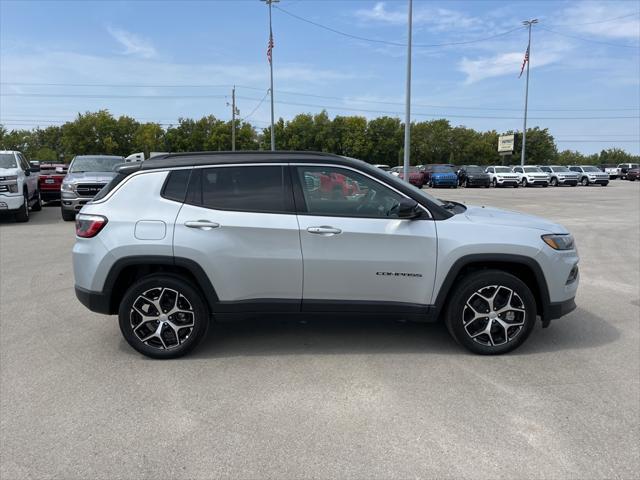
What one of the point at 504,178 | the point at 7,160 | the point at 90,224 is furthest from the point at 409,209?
the point at 504,178

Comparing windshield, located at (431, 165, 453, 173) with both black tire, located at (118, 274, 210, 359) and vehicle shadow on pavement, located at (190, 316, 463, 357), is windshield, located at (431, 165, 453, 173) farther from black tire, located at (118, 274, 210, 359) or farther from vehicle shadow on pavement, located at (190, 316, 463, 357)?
black tire, located at (118, 274, 210, 359)

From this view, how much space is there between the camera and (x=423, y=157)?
76875 millimetres

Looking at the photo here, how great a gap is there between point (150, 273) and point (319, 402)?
1863mm

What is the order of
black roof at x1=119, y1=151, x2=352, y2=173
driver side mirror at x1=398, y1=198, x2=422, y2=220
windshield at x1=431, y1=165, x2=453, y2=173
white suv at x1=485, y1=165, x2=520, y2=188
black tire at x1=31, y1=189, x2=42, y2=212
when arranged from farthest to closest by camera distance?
1. white suv at x1=485, y1=165, x2=520, y2=188
2. windshield at x1=431, y1=165, x2=453, y2=173
3. black tire at x1=31, y1=189, x2=42, y2=212
4. black roof at x1=119, y1=151, x2=352, y2=173
5. driver side mirror at x1=398, y1=198, x2=422, y2=220

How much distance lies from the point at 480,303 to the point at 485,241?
1.80 feet

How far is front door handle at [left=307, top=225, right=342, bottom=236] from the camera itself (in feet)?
13.1

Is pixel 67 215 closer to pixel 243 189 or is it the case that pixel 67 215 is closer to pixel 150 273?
pixel 150 273

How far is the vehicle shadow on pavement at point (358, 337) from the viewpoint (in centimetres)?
438

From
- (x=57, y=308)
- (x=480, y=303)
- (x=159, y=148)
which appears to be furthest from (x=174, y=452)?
(x=159, y=148)

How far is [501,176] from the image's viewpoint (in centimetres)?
3828

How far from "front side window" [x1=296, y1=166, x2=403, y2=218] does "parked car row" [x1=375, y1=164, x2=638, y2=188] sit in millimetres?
32891

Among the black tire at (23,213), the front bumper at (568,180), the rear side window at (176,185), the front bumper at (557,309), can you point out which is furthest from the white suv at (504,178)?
the rear side window at (176,185)

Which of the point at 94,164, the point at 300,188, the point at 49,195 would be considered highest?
the point at 94,164

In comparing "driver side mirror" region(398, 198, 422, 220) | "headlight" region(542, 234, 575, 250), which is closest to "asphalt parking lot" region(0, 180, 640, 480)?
"headlight" region(542, 234, 575, 250)
